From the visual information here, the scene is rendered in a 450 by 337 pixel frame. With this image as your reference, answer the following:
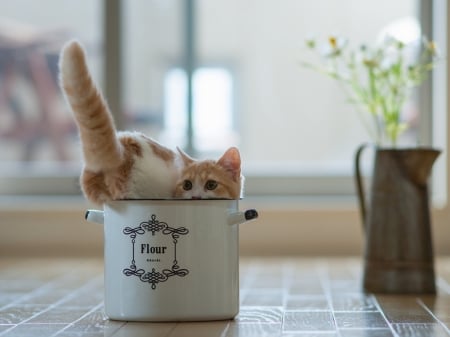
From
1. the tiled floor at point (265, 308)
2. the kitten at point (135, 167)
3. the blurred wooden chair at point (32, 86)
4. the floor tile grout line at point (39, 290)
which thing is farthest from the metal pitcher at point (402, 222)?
the blurred wooden chair at point (32, 86)

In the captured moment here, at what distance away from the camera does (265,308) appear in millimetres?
1569

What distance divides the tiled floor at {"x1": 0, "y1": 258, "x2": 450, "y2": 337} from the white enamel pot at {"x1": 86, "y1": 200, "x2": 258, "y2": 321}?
0.09 ft

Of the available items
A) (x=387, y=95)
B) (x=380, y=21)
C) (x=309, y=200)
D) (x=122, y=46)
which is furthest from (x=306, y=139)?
(x=387, y=95)

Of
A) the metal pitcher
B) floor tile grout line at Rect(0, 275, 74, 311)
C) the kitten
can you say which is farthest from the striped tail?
the metal pitcher

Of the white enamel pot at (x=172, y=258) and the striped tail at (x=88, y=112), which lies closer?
the striped tail at (x=88, y=112)

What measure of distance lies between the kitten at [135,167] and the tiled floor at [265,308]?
207mm

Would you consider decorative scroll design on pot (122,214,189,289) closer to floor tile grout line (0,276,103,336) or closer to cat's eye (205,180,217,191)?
cat's eye (205,180,217,191)

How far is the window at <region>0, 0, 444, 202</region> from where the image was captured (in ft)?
10.5

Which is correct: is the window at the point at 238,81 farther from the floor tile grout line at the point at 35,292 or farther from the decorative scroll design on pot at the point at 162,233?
the decorative scroll design on pot at the point at 162,233

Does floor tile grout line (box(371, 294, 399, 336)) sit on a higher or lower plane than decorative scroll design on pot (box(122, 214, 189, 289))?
lower

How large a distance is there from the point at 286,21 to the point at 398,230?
1535 mm

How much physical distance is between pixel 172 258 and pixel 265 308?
320mm

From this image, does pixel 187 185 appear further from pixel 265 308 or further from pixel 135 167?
pixel 265 308

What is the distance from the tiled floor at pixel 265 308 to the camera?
1.29 m
